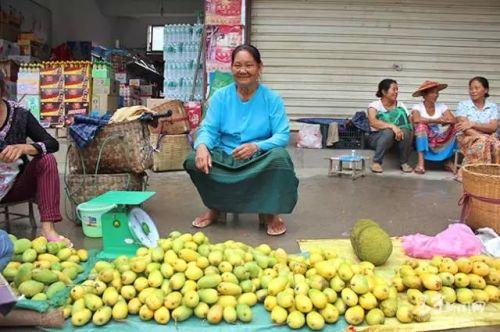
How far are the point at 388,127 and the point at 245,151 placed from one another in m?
3.50

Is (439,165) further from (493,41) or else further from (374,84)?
(493,41)

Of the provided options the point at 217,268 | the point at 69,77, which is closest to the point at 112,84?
the point at 69,77

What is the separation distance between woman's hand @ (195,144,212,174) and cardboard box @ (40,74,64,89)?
4547mm

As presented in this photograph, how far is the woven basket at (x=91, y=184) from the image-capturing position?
160 inches

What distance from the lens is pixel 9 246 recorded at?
8.36ft

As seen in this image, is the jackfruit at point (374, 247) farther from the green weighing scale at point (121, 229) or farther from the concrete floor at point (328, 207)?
the green weighing scale at point (121, 229)

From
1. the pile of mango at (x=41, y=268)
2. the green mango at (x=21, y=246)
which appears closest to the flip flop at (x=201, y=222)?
the pile of mango at (x=41, y=268)

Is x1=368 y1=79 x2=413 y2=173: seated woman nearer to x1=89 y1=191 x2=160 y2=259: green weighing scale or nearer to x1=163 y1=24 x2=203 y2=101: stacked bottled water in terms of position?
x1=163 y1=24 x2=203 y2=101: stacked bottled water

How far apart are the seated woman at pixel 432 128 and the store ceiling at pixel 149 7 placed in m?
8.59

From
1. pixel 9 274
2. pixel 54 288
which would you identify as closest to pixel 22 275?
pixel 9 274

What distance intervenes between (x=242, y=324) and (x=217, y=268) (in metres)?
0.35

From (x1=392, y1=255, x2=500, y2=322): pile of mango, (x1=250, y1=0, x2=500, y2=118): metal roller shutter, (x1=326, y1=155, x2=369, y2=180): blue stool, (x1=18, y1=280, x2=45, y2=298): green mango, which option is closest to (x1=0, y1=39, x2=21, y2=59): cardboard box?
(x1=250, y1=0, x2=500, y2=118): metal roller shutter

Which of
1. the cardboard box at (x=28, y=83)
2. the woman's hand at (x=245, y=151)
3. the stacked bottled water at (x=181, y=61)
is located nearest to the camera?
the woman's hand at (x=245, y=151)

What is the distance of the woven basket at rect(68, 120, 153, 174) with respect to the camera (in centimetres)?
411
